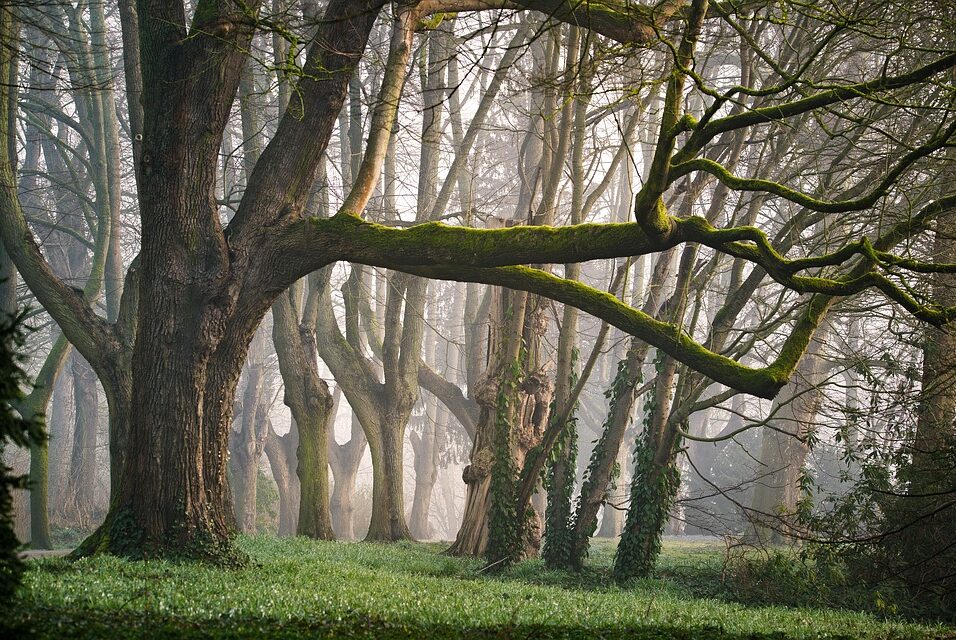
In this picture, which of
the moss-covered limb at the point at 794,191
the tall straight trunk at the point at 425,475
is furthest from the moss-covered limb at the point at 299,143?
the tall straight trunk at the point at 425,475

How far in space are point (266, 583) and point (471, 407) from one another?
12082 mm

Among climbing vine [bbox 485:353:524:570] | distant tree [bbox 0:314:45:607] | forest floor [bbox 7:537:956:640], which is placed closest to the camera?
distant tree [bbox 0:314:45:607]

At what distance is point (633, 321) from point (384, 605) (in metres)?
4.39

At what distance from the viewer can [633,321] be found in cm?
952

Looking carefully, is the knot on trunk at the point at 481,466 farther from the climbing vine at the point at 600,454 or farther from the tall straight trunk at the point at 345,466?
the tall straight trunk at the point at 345,466

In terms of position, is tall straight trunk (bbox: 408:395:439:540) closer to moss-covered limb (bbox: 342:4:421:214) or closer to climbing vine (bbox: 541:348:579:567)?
climbing vine (bbox: 541:348:579:567)

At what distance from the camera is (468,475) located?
14609 mm

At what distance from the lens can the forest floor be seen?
219 inches

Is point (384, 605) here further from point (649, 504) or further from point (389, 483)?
point (389, 483)

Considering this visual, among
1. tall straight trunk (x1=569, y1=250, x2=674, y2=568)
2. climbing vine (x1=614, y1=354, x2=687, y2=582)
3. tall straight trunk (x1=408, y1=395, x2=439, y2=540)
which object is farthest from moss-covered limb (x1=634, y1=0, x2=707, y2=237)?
tall straight trunk (x1=408, y1=395, x2=439, y2=540)

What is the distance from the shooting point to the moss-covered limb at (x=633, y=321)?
9.09 meters

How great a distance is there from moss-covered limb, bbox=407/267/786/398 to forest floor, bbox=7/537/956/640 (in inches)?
100

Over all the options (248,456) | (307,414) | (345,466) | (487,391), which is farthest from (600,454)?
(345,466)

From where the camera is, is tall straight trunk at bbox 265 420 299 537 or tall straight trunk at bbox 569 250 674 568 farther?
tall straight trunk at bbox 265 420 299 537
